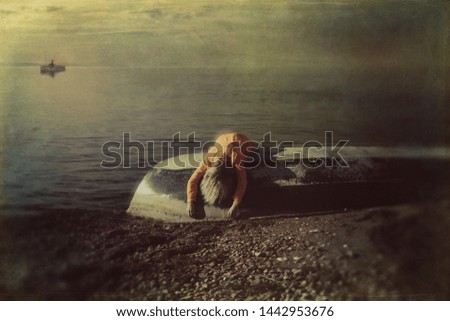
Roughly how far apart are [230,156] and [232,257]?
65 cm

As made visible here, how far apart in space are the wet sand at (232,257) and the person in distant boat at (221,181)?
0.12 metres

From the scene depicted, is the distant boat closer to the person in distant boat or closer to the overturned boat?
the overturned boat

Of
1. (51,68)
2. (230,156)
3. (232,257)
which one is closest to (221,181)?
(230,156)

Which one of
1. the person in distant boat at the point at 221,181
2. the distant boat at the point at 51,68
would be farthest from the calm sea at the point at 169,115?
the person in distant boat at the point at 221,181

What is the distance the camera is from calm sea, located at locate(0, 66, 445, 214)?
293 cm

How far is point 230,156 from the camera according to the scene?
114 inches

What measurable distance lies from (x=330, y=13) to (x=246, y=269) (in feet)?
5.84

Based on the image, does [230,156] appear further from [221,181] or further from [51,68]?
[51,68]

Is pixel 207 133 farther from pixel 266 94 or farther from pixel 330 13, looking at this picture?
pixel 330 13

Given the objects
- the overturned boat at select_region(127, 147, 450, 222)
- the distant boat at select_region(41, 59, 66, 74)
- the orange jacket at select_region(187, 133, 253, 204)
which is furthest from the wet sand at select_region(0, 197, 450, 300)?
the distant boat at select_region(41, 59, 66, 74)

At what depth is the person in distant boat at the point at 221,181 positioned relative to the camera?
9.35 feet

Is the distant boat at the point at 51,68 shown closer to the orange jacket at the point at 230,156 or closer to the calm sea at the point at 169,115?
the calm sea at the point at 169,115

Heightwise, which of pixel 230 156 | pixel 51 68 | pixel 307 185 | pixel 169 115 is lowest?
pixel 307 185
